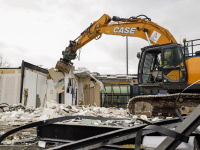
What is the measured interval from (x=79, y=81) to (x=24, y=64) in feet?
15.9

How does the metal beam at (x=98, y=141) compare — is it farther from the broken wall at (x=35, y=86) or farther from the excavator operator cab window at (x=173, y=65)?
the broken wall at (x=35, y=86)

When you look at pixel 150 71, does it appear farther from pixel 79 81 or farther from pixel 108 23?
pixel 79 81

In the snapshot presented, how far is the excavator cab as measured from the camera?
16.0ft

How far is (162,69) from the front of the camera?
16.5 ft

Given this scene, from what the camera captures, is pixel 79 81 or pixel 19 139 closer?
pixel 19 139

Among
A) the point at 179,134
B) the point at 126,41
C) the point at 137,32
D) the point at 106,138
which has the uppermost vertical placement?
the point at 126,41

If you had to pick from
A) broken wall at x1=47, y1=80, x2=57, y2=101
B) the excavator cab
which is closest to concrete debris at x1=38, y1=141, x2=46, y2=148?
the excavator cab

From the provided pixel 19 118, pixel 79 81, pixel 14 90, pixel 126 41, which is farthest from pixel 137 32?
pixel 126 41

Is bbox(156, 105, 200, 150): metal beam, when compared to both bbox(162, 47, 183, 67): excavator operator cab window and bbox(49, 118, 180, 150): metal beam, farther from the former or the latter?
bbox(162, 47, 183, 67): excavator operator cab window

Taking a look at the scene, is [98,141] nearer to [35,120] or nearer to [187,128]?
[187,128]

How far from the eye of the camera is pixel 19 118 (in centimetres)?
504

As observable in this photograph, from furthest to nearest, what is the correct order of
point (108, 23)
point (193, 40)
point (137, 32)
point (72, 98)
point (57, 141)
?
1. point (72, 98)
2. point (108, 23)
3. point (137, 32)
4. point (193, 40)
5. point (57, 141)

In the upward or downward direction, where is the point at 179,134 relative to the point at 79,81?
downward

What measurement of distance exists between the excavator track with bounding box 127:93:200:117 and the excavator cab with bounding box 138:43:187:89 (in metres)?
0.35
